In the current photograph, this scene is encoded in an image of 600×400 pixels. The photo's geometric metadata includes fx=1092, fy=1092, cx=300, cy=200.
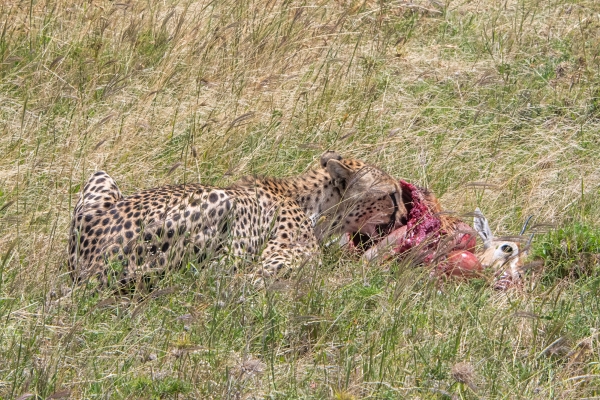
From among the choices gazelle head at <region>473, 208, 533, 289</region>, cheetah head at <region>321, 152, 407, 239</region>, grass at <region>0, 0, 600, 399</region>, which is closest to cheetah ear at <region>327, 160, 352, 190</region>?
cheetah head at <region>321, 152, 407, 239</region>

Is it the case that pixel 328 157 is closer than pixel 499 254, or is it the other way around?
pixel 499 254

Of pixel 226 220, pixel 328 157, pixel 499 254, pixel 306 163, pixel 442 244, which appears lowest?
pixel 306 163

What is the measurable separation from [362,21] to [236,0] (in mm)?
979

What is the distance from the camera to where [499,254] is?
5.52 m

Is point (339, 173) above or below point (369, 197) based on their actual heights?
above

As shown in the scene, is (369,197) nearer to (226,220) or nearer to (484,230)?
(484,230)

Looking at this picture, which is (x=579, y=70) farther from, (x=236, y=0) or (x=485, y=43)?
Answer: (x=236, y=0)

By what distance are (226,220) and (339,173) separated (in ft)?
3.39

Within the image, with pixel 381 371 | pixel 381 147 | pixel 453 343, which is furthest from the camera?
pixel 381 147

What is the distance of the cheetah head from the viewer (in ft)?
19.7

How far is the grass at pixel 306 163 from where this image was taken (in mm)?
3949

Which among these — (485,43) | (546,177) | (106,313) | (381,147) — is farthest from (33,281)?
(485,43)

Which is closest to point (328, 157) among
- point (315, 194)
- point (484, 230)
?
point (315, 194)

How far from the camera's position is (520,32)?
26.4 ft
